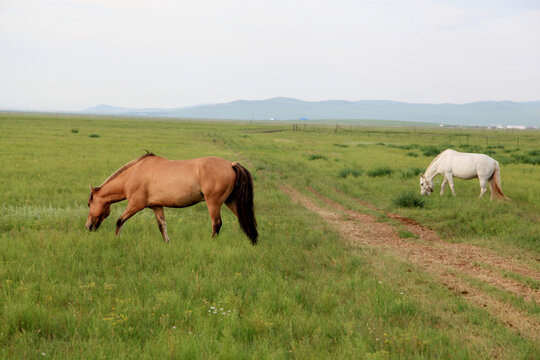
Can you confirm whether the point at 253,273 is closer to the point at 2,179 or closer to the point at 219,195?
the point at 219,195

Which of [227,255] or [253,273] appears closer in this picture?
[253,273]

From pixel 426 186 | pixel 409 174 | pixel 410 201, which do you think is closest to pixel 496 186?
pixel 426 186

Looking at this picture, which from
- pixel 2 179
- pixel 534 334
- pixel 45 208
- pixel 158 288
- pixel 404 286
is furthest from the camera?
pixel 2 179

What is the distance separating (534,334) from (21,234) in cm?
941

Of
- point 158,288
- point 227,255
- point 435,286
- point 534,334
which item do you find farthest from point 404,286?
point 158,288

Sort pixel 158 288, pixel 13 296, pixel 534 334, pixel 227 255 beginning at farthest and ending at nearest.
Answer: pixel 227 255
pixel 158 288
pixel 13 296
pixel 534 334

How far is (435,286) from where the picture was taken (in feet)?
21.8

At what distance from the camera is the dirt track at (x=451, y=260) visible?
230 inches

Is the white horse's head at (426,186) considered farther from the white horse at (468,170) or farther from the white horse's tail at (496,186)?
the white horse's tail at (496,186)

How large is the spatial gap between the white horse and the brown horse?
32.3 feet

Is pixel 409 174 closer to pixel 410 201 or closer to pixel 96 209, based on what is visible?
pixel 410 201

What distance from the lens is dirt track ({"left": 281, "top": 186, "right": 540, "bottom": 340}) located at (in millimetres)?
5832

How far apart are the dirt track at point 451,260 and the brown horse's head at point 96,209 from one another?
5.54 m

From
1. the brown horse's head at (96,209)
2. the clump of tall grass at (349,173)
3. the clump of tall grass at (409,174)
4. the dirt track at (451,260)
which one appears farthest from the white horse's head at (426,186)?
the brown horse's head at (96,209)
